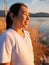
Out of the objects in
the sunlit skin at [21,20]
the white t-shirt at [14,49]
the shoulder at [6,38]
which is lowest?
the white t-shirt at [14,49]

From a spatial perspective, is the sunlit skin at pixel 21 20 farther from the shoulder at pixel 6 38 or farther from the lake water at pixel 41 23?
the lake water at pixel 41 23

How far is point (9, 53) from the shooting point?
2.56 meters

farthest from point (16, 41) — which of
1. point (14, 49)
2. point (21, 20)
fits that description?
point (21, 20)

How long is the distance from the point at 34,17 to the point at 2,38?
17.8ft

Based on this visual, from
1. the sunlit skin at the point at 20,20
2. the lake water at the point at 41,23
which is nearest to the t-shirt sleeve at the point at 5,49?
the sunlit skin at the point at 20,20

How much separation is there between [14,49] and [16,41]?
0.22 feet

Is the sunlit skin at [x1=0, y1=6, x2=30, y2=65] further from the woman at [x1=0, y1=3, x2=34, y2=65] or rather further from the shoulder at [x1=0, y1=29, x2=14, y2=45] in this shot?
the shoulder at [x1=0, y1=29, x2=14, y2=45]

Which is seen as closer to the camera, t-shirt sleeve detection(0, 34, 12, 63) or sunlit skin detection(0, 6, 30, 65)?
t-shirt sleeve detection(0, 34, 12, 63)

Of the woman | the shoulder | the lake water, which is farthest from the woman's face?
the lake water

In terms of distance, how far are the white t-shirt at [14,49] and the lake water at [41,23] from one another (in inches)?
175

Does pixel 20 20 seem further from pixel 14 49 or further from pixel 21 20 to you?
pixel 14 49

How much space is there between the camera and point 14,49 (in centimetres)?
258

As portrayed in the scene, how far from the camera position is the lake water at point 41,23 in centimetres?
731

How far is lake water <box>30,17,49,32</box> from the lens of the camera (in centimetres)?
731
